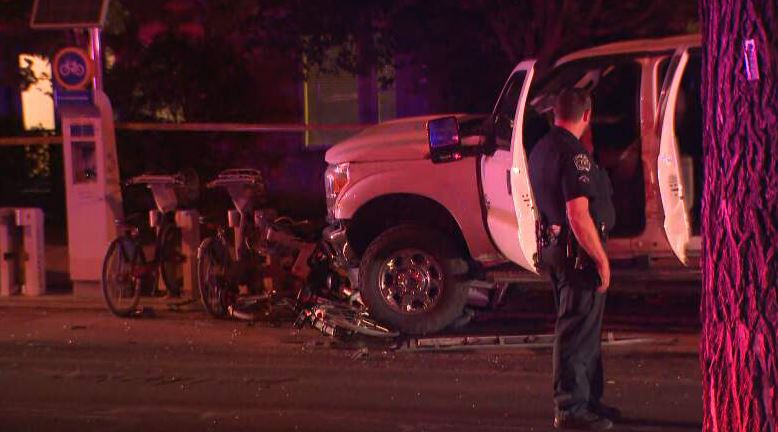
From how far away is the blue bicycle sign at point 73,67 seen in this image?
36.7 ft

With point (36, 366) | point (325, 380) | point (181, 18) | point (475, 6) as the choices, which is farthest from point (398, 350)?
point (181, 18)

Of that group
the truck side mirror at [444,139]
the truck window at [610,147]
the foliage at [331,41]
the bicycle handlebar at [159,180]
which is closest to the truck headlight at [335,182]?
the truck side mirror at [444,139]

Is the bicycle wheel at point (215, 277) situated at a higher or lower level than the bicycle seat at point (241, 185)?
lower

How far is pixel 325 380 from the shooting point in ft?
25.5

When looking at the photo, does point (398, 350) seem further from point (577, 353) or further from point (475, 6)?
point (475, 6)

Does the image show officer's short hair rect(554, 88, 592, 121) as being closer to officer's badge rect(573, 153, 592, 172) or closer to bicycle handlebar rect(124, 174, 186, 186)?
officer's badge rect(573, 153, 592, 172)

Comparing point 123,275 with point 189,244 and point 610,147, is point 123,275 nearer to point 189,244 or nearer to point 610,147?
point 189,244

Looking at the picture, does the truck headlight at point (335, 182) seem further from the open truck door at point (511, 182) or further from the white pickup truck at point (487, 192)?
the open truck door at point (511, 182)

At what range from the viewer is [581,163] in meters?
6.14

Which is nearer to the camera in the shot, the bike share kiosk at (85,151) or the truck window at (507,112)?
the truck window at (507,112)

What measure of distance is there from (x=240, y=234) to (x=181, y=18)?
421 inches

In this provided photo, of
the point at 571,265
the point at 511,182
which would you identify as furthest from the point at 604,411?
the point at 511,182

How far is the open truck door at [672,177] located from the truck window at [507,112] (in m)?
0.98

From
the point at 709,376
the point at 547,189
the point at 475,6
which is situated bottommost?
the point at 709,376
